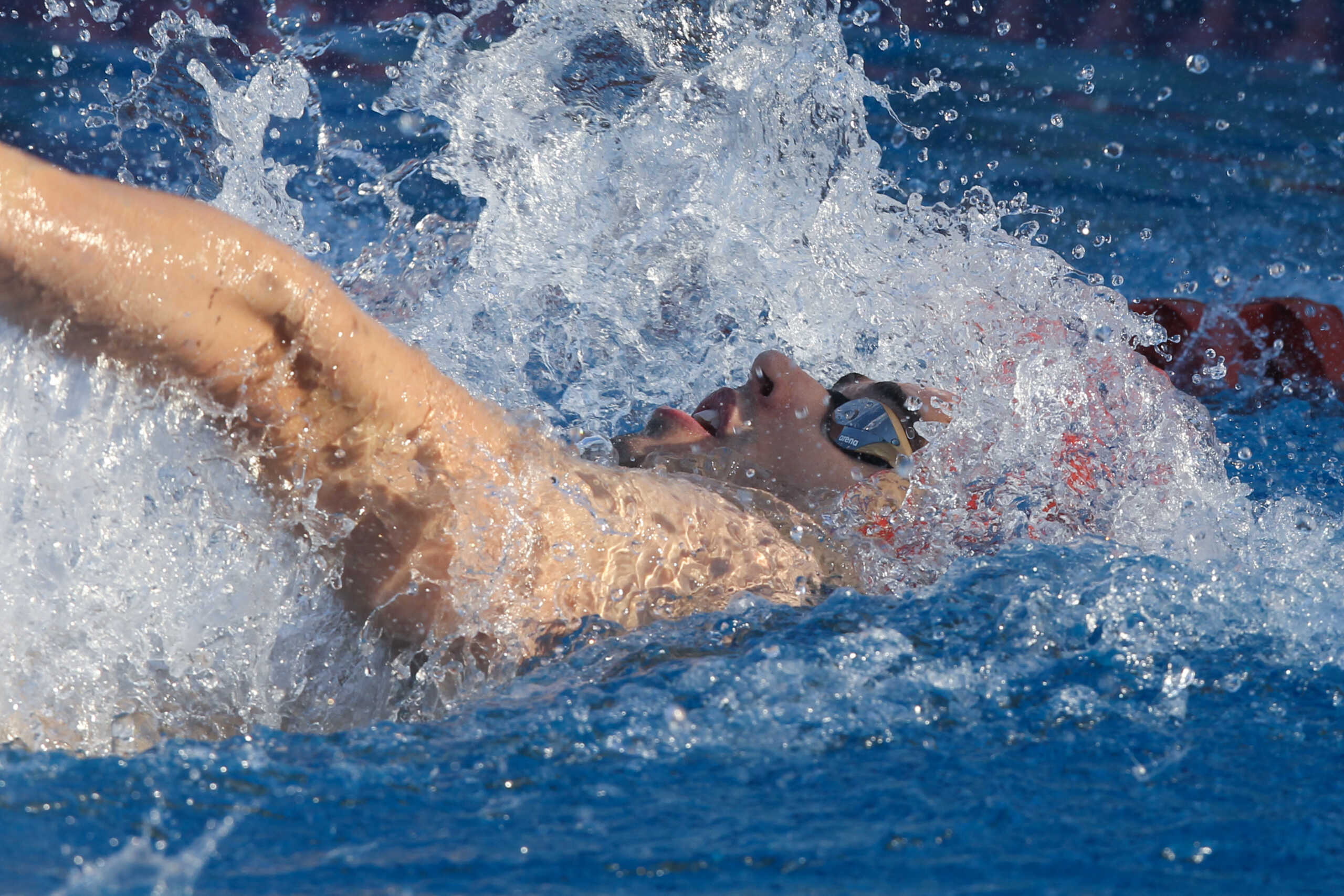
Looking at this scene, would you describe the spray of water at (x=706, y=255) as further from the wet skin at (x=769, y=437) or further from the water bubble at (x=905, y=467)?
the wet skin at (x=769, y=437)

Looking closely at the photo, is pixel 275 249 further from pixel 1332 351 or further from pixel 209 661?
pixel 1332 351

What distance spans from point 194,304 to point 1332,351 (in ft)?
7.97

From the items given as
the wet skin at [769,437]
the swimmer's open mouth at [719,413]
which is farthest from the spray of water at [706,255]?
the swimmer's open mouth at [719,413]

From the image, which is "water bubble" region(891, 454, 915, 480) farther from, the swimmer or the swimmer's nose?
the swimmer's nose

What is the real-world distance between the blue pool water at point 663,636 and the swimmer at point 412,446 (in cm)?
5

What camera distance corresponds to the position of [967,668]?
1089mm

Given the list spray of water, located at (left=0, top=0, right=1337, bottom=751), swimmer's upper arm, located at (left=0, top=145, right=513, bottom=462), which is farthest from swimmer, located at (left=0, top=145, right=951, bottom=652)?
spray of water, located at (left=0, top=0, right=1337, bottom=751)

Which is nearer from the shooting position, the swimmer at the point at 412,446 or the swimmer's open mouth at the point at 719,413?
the swimmer at the point at 412,446

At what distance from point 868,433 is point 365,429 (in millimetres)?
731

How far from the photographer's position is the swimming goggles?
1470 millimetres

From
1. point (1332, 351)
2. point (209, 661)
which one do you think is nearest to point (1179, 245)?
point (1332, 351)

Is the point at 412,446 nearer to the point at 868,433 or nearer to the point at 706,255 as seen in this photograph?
the point at 868,433

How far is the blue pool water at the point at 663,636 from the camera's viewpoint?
83 centimetres

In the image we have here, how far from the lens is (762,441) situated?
1470mm
